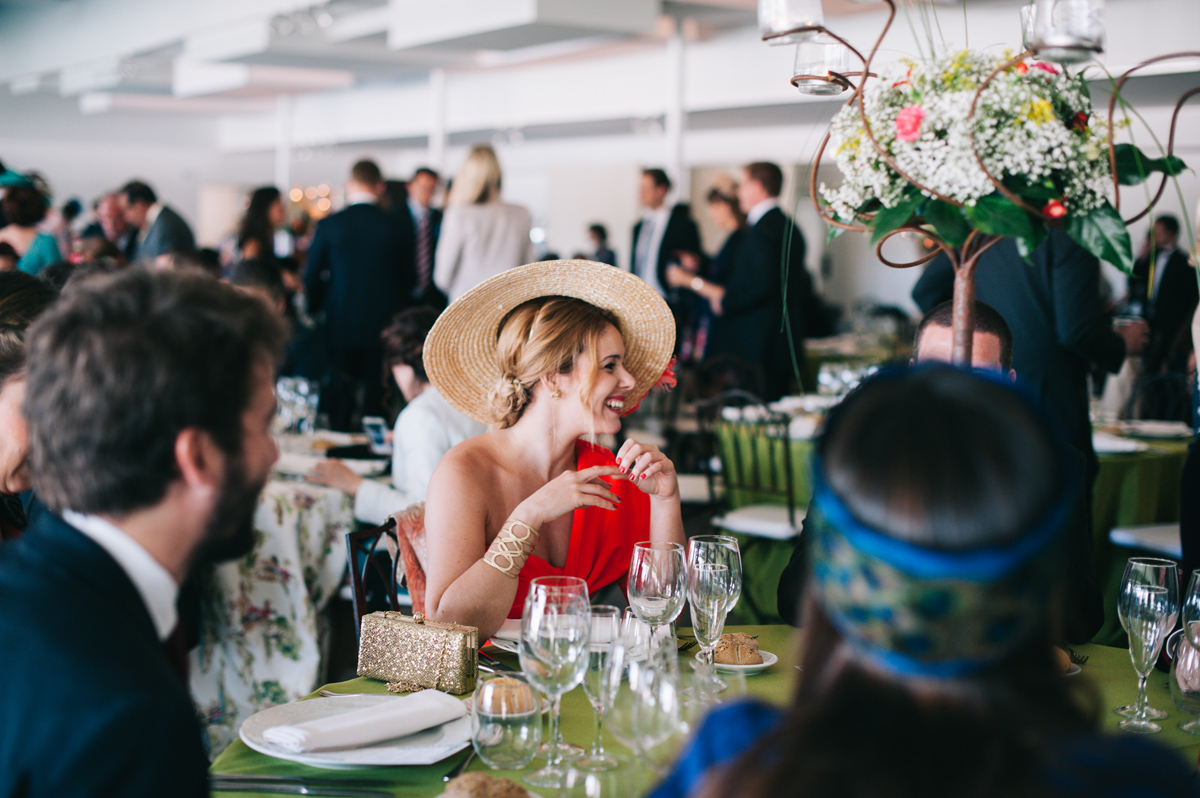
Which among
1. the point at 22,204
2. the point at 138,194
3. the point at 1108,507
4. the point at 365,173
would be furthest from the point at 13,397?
the point at 138,194

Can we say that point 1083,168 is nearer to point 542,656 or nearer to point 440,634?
point 542,656

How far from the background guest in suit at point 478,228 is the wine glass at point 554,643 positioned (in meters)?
4.48

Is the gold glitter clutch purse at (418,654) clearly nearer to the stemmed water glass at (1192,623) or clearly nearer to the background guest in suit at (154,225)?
the stemmed water glass at (1192,623)

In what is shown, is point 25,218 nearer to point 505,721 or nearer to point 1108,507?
point 505,721

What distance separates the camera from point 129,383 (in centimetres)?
93

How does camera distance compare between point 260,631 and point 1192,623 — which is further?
point 260,631

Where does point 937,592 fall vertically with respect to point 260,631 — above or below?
above

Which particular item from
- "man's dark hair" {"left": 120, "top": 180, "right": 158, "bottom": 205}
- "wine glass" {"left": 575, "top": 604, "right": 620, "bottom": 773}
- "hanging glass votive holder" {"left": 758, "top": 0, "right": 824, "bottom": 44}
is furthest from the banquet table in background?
"man's dark hair" {"left": 120, "top": 180, "right": 158, "bottom": 205}

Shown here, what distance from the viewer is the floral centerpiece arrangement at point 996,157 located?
4.82 feet

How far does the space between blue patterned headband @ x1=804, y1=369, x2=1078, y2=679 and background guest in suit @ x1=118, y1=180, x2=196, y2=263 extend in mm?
4488

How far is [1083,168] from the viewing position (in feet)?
4.93

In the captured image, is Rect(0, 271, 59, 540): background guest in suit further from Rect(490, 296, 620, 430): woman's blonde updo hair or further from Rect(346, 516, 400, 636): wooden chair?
Rect(490, 296, 620, 430): woman's blonde updo hair

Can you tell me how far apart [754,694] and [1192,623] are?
2.17 feet

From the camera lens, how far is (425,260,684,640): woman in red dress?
2.00m
